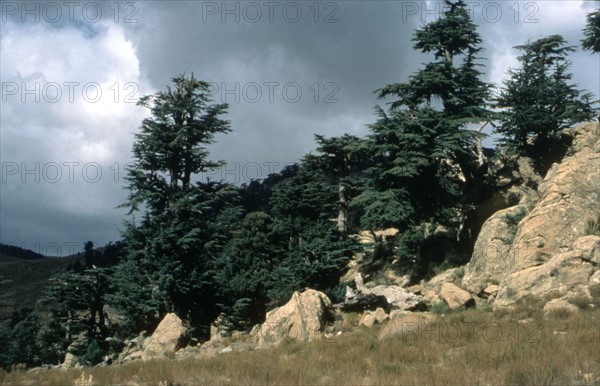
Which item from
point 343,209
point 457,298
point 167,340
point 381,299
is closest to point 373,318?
point 381,299

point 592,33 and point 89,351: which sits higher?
point 592,33

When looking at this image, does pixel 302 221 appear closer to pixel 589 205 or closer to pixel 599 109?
pixel 589 205

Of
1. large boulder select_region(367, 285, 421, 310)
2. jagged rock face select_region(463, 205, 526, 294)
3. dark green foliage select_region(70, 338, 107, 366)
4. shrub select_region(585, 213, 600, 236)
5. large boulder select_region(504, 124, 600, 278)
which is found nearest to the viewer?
shrub select_region(585, 213, 600, 236)

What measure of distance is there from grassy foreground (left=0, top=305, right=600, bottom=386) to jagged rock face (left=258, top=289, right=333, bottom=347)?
86.8 inches

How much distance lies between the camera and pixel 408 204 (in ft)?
86.4

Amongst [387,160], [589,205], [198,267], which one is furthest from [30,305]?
[589,205]

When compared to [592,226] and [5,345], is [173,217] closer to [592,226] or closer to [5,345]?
[592,226]

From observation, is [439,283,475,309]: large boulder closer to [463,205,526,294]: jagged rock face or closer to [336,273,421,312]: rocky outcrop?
[463,205,526,294]: jagged rock face

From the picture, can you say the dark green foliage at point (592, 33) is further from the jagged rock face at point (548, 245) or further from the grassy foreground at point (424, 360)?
the grassy foreground at point (424, 360)

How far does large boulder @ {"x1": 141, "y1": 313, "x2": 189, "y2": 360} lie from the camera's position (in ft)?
66.2

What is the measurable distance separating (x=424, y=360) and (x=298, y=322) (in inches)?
293

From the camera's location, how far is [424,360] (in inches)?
427

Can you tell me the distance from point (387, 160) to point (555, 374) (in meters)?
20.3

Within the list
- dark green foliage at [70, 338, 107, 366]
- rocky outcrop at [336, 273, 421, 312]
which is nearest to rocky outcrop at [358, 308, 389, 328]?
rocky outcrop at [336, 273, 421, 312]
